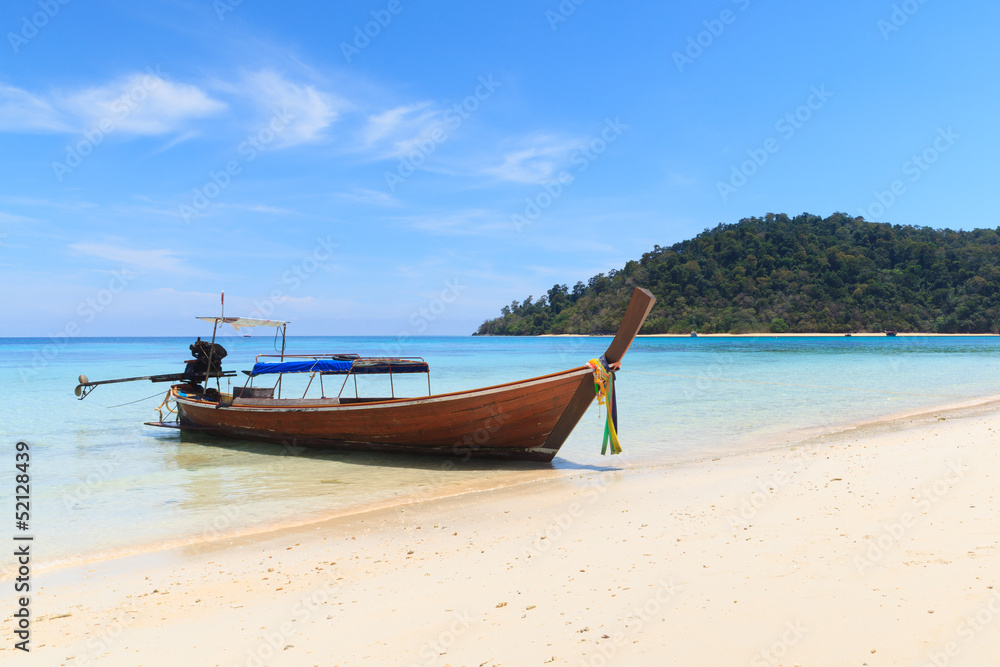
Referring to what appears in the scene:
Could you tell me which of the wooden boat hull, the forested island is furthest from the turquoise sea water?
the forested island

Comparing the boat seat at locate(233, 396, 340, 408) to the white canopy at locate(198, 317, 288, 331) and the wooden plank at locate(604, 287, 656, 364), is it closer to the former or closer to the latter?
the white canopy at locate(198, 317, 288, 331)

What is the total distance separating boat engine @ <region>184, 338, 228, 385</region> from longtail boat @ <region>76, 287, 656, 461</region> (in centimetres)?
208

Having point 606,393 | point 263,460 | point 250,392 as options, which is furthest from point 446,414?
point 250,392

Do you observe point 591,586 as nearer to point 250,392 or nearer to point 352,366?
point 352,366

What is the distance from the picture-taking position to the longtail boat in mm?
8195

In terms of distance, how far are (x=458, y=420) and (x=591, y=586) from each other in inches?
206

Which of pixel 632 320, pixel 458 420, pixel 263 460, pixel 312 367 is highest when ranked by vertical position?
pixel 632 320

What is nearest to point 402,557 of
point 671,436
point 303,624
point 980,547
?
point 303,624

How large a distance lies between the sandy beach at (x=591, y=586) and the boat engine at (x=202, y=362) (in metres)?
8.79

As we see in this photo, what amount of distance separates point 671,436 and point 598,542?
7.12m

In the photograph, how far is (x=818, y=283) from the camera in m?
89.5

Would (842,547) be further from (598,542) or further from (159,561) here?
(159,561)

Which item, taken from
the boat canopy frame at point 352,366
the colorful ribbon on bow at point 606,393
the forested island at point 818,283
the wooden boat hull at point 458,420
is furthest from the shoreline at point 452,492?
the forested island at point 818,283

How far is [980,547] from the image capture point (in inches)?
153
